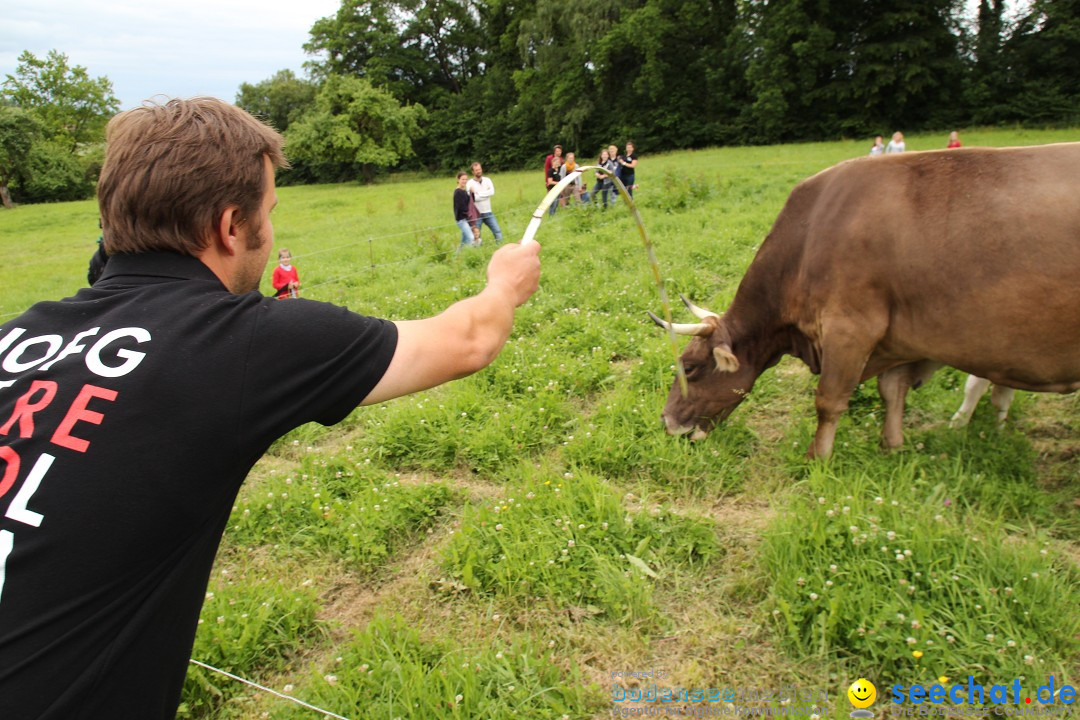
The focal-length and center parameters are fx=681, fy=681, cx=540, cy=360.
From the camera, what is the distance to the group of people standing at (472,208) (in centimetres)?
1374

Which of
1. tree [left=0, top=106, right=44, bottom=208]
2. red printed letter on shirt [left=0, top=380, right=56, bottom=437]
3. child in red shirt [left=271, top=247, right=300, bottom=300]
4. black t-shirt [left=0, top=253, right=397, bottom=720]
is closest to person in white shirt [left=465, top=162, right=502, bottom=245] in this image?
child in red shirt [left=271, top=247, right=300, bottom=300]

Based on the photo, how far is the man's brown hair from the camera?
1866 mm

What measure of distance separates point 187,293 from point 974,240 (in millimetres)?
4185

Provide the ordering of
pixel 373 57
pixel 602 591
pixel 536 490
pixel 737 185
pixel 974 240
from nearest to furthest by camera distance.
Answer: pixel 602 591 → pixel 974 240 → pixel 536 490 → pixel 737 185 → pixel 373 57

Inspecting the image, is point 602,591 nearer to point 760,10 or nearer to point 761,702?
point 761,702

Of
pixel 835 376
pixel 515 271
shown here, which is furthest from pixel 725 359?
pixel 515 271

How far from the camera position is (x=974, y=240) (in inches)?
159

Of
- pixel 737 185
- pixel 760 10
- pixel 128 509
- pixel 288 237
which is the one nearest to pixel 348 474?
pixel 128 509

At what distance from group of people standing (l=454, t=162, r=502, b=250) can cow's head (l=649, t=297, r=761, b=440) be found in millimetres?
8614

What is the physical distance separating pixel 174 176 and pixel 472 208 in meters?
12.4

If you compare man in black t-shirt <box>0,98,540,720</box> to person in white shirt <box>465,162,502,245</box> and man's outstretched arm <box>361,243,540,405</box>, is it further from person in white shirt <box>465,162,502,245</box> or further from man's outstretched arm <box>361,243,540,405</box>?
person in white shirt <box>465,162,502,245</box>

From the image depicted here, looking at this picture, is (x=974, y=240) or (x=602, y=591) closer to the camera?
(x=602, y=591)

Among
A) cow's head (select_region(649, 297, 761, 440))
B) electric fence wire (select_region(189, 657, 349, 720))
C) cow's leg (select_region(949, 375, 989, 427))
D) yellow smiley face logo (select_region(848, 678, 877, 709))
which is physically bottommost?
yellow smiley face logo (select_region(848, 678, 877, 709))

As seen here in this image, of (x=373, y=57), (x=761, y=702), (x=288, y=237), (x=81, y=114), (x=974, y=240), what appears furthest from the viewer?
(x=81, y=114)
